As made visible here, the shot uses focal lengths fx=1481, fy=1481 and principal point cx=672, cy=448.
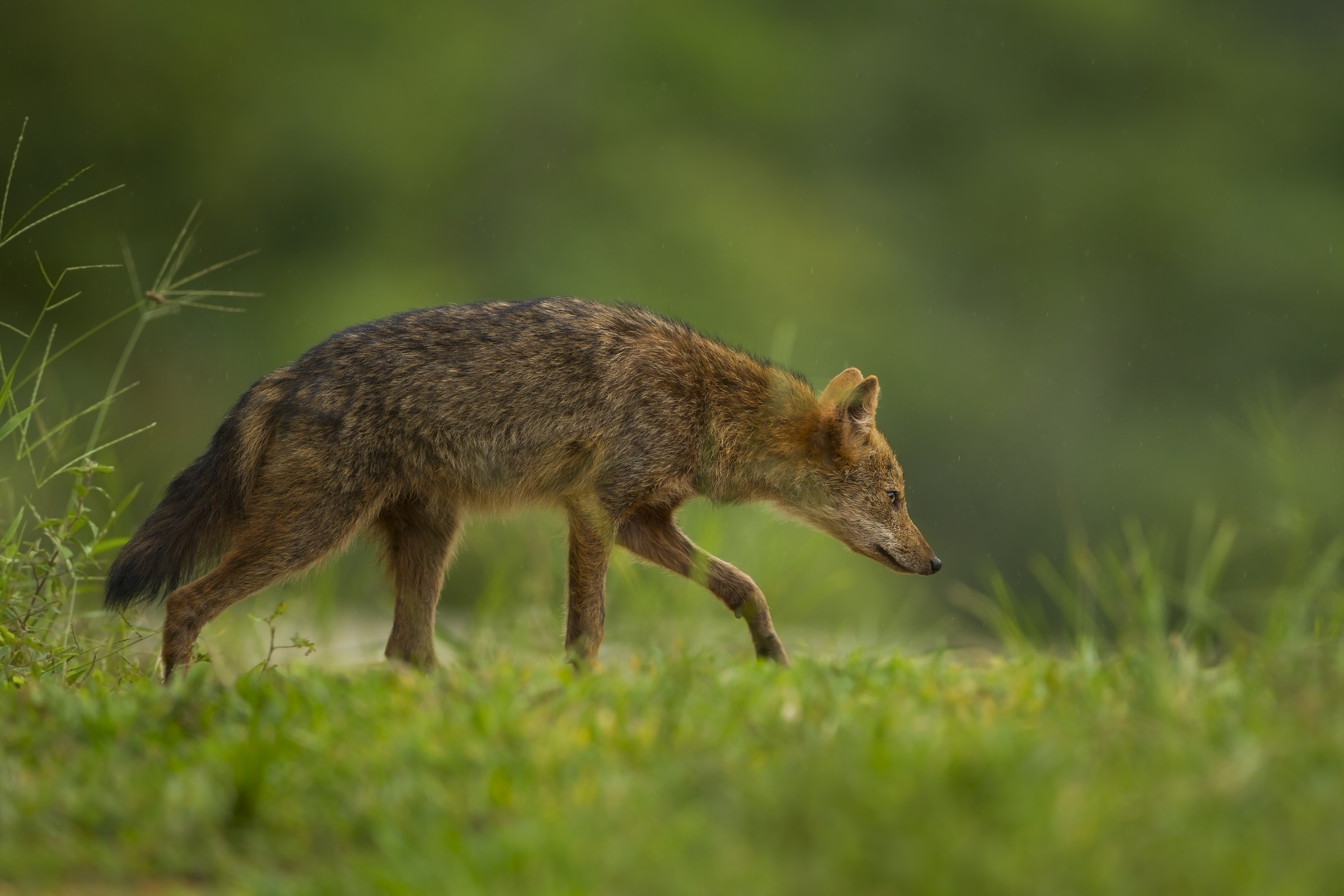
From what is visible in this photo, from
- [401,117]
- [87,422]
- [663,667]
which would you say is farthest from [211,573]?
[401,117]

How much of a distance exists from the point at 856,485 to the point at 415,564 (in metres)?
2.11

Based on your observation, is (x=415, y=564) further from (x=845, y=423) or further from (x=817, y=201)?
(x=817, y=201)

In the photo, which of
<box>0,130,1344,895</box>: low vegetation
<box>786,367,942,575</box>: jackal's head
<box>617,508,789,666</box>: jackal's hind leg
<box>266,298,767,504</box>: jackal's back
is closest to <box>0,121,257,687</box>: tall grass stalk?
<box>0,130,1344,895</box>: low vegetation

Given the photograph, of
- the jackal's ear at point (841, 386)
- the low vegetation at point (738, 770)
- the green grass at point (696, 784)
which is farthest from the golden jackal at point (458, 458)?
the green grass at point (696, 784)

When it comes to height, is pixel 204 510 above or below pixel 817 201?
above

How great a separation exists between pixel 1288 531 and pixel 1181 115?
19.1 m

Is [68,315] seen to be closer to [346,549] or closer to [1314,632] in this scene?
[346,549]

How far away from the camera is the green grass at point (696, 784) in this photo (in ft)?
9.66

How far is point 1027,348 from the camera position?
20.7 metres

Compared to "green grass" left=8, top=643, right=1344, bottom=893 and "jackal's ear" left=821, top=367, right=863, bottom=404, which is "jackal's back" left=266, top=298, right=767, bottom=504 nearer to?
"jackal's ear" left=821, top=367, right=863, bottom=404

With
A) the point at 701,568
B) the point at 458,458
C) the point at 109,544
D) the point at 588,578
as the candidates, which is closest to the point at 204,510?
the point at 109,544

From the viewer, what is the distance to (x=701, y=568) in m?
6.42

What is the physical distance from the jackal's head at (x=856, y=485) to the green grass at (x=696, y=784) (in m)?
2.53

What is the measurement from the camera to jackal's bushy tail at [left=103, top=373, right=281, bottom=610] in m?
6.13
